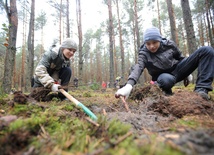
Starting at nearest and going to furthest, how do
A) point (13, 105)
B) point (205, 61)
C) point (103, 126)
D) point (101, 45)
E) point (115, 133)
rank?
point (115, 133)
point (103, 126)
point (13, 105)
point (205, 61)
point (101, 45)

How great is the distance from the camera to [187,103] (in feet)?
5.56

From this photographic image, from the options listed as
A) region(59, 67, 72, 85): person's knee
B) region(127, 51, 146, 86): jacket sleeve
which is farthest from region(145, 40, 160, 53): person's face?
region(59, 67, 72, 85): person's knee

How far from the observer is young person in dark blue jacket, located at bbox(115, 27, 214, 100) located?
221 centimetres

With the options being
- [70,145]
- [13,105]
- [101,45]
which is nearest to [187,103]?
[70,145]

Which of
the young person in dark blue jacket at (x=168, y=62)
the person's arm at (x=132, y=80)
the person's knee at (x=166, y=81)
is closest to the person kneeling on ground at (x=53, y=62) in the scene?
the person's arm at (x=132, y=80)

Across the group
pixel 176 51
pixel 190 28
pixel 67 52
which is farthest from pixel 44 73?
pixel 190 28

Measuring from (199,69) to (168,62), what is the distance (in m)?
0.48

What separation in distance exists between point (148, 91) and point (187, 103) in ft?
3.51

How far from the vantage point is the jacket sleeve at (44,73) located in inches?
107

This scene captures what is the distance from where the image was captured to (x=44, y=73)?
280cm

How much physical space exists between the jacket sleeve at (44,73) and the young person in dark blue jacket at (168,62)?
150cm

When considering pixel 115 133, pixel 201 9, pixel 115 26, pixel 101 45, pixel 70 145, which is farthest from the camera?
pixel 101 45

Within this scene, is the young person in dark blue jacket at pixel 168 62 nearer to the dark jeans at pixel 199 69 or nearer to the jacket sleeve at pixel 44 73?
the dark jeans at pixel 199 69

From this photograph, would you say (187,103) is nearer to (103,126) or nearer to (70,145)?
(103,126)
